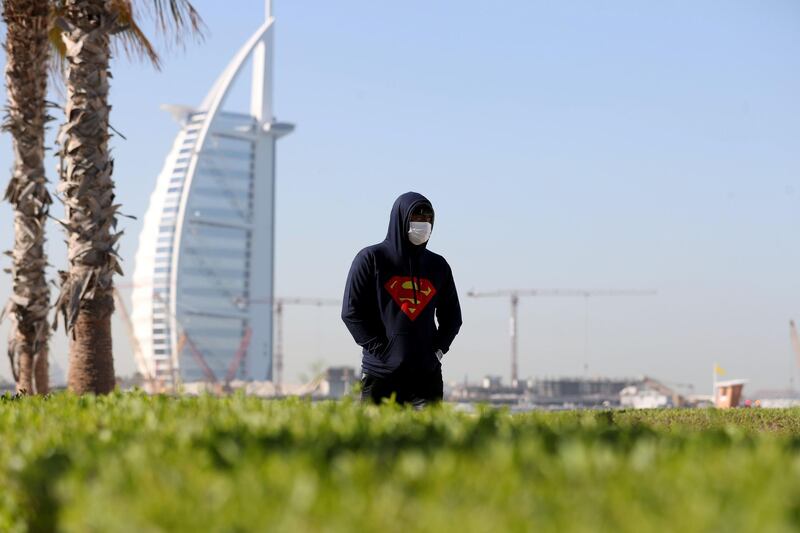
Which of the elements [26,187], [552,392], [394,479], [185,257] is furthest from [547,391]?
[394,479]

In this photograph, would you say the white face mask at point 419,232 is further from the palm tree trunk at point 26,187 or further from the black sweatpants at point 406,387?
the palm tree trunk at point 26,187

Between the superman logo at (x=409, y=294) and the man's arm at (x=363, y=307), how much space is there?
0.50 feet

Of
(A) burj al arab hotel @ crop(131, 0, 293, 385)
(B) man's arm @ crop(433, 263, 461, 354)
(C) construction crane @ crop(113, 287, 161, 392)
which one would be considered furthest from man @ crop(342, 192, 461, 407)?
(A) burj al arab hotel @ crop(131, 0, 293, 385)

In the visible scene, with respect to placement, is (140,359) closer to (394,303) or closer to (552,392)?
(552,392)

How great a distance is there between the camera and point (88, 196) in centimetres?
1588

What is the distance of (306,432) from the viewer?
480 cm

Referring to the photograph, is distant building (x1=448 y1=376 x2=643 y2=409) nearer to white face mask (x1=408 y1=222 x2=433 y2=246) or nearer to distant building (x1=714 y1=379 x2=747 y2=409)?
distant building (x1=714 y1=379 x2=747 y2=409)

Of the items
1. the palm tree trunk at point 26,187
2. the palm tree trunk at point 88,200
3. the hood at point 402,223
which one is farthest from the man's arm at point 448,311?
the palm tree trunk at point 26,187

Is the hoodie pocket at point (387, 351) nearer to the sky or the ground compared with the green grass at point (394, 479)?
nearer to the sky

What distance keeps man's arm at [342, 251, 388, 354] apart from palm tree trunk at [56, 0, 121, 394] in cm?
814

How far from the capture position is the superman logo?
8.31 m

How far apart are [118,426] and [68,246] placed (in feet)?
36.7

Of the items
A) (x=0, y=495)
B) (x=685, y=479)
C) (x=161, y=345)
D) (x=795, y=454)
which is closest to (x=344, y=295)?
(x=0, y=495)

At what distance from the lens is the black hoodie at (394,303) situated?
8258 mm
